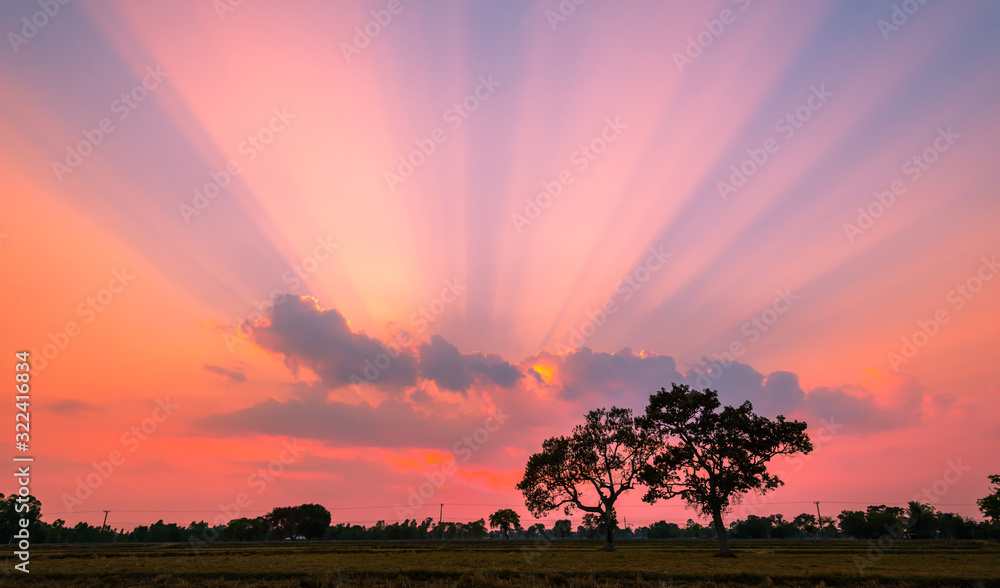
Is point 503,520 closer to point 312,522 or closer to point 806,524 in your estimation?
point 312,522

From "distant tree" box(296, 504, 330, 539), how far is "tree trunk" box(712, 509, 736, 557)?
139217 millimetres

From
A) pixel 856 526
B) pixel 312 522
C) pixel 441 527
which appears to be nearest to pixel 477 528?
pixel 441 527

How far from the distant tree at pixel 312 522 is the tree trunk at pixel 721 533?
139 m

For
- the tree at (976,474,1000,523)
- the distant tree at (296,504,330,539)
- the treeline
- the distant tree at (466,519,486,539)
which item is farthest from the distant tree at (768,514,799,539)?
the distant tree at (296,504,330,539)

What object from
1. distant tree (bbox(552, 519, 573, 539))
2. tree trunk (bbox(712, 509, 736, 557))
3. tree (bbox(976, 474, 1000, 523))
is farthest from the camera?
distant tree (bbox(552, 519, 573, 539))

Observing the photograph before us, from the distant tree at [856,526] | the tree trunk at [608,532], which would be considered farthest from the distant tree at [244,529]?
the distant tree at [856,526]

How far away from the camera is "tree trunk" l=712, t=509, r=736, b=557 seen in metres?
42.1

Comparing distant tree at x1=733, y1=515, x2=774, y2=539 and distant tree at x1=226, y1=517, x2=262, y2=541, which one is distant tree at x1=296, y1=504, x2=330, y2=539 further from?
distant tree at x1=733, y1=515, x2=774, y2=539

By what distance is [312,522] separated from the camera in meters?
144

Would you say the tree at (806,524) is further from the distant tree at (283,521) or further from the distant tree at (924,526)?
the distant tree at (283,521)

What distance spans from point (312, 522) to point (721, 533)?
141 m

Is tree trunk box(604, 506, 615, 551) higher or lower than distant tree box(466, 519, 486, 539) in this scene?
higher

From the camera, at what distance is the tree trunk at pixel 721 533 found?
138ft

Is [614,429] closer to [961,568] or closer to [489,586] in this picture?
[961,568]
